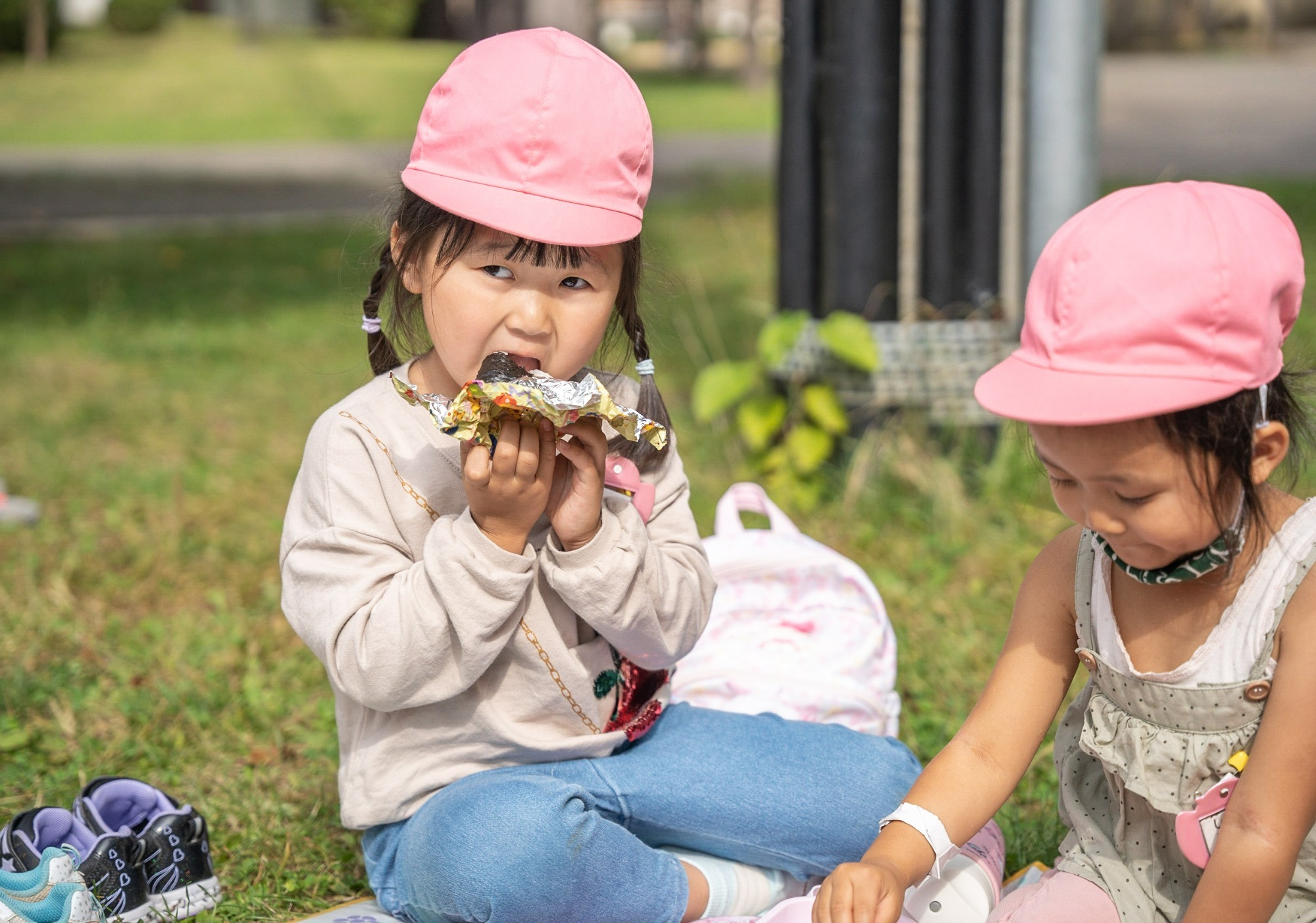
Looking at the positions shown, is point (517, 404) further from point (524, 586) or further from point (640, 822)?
point (640, 822)

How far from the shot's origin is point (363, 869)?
96.6 inches

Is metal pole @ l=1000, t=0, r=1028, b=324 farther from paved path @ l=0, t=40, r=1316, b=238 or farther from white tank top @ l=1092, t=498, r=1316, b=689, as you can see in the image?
paved path @ l=0, t=40, r=1316, b=238

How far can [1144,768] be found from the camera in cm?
184

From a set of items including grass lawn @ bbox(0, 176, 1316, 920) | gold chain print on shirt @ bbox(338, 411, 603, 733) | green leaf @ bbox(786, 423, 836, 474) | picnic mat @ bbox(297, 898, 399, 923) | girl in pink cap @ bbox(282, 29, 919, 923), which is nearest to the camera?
girl in pink cap @ bbox(282, 29, 919, 923)

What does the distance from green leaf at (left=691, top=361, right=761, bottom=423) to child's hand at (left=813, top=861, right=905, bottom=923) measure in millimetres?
2542

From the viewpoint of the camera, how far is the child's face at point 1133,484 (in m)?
1.64

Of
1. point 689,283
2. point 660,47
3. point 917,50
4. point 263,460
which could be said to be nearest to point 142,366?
point 263,460

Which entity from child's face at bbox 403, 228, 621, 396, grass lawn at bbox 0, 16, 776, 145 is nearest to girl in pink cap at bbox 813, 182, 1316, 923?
child's face at bbox 403, 228, 621, 396

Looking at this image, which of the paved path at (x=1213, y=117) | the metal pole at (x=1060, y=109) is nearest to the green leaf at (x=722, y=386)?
the metal pole at (x=1060, y=109)

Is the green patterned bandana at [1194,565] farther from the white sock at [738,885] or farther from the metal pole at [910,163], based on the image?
the metal pole at [910,163]

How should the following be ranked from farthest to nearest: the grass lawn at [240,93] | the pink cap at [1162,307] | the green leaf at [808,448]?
1. the grass lawn at [240,93]
2. the green leaf at [808,448]
3. the pink cap at [1162,307]

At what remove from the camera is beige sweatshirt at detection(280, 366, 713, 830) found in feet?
6.45

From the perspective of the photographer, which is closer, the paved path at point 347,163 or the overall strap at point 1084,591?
the overall strap at point 1084,591

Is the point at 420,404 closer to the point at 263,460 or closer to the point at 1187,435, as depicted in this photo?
the point at 1187,435
